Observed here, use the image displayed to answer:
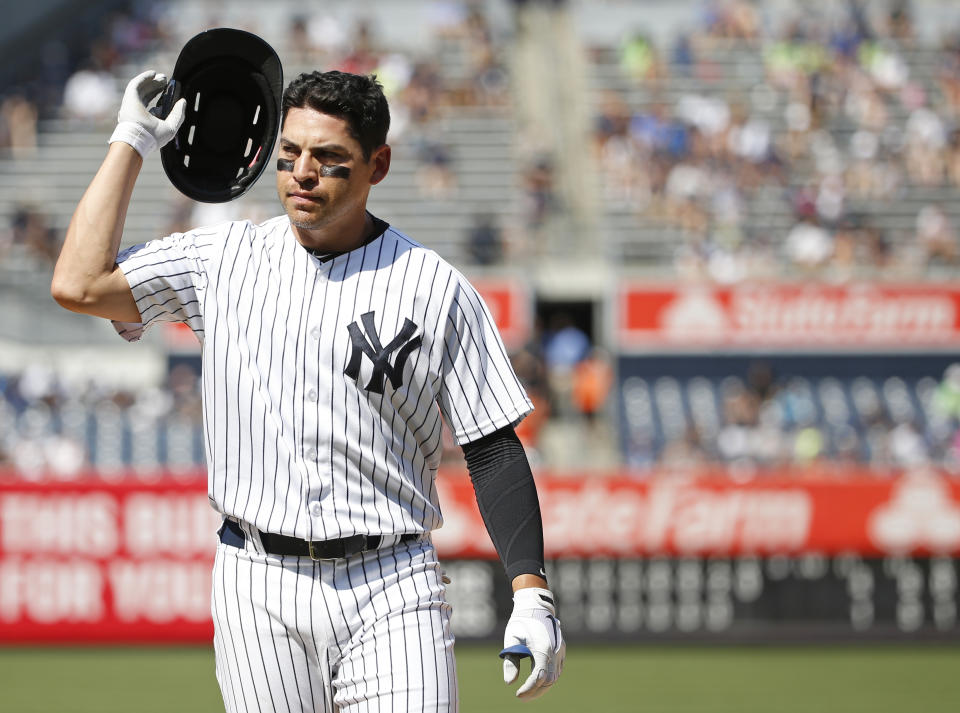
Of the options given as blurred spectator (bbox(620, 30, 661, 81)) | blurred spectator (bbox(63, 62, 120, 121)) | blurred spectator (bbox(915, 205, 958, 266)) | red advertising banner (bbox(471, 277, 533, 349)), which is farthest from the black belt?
blurred spectator (bbox(620, 30, 661, 81))

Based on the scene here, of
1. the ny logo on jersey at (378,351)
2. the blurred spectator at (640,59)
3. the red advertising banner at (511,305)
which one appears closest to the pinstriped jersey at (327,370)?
the ny logo on jersey at (378,351)

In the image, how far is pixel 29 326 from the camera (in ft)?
50.7

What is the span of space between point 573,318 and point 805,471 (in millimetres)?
7324

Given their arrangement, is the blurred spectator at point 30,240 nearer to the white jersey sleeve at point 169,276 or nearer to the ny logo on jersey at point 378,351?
the white jersey sleeve at point 169,276

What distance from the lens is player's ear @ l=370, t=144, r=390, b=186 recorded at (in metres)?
3.10

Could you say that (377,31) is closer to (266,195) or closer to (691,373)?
(266,195)

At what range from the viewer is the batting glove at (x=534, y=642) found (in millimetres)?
2844

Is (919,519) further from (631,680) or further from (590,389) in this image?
(590,389)

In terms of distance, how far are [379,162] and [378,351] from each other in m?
0.46

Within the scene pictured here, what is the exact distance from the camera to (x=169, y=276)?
302 centimetres

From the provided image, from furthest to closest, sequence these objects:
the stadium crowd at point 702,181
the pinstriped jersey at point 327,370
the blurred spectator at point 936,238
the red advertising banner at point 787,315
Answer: the blurred spectator at point 936,238 → the red advertising banner at point 787,315 → the stadium crowd at point 702,181 → the pinstriped jersey at point 327,370

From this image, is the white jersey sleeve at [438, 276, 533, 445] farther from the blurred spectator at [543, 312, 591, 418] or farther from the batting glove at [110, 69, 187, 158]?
the blurred spectator at [543, 312, 591, 418]

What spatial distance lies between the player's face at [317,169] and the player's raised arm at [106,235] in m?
0.32

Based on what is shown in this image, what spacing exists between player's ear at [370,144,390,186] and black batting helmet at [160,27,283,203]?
0.92 feet
